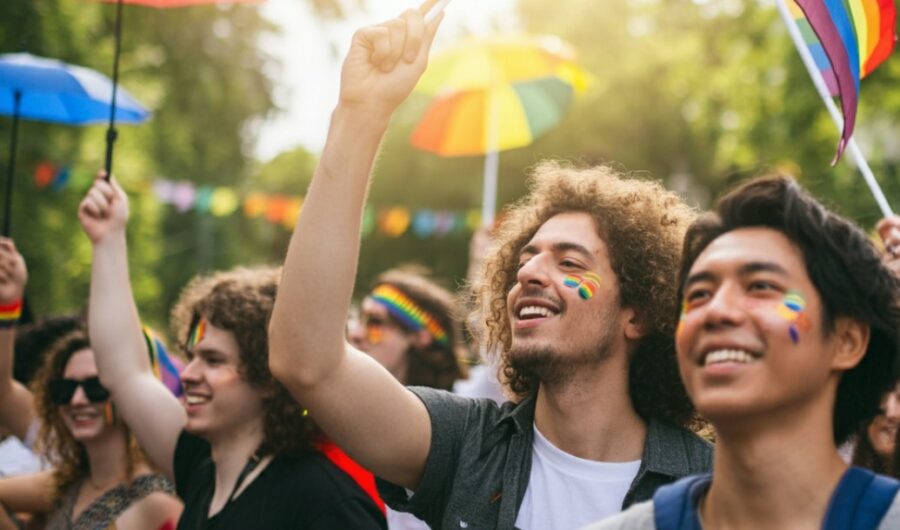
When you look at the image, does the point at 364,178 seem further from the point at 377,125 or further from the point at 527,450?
the point at 527,450

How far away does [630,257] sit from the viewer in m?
3.34

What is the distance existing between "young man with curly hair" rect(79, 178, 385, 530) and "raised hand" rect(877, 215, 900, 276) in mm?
1731

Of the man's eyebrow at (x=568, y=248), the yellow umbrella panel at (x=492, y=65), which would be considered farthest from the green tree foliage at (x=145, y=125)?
the man's eyebrow at (x=568, y=248)

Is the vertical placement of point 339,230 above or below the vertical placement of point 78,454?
above

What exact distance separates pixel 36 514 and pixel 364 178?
2981 mm

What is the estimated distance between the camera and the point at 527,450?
3.04 m

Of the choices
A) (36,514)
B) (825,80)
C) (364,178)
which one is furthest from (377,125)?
(36,514)

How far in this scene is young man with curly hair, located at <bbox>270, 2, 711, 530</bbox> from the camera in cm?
264

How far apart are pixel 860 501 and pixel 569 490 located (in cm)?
93

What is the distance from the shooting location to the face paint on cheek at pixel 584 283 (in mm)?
3175

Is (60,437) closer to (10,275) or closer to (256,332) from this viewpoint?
(10,275)

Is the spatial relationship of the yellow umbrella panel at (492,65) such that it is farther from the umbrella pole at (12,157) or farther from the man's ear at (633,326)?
the man's ear at (633,326)

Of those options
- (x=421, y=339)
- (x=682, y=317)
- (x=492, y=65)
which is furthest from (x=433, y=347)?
(x=682, y=317)

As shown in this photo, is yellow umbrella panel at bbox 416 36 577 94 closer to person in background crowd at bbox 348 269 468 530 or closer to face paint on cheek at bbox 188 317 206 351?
person in background crowd at bbox 348 269 468 530
